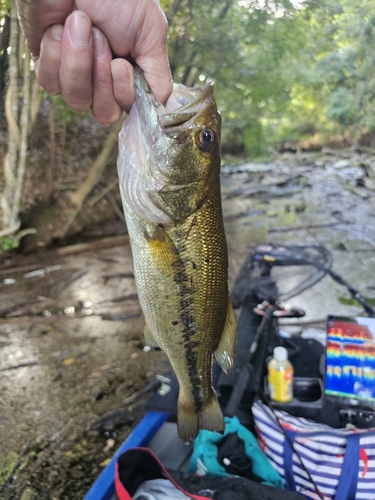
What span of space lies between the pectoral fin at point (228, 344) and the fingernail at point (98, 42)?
107 cm

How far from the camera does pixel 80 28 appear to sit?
1127 mm

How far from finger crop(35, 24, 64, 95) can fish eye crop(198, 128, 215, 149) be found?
54 centimetres

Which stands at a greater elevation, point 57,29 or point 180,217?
point 57,29

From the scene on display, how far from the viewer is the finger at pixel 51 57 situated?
3.86 feet

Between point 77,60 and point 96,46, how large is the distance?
0.28ft

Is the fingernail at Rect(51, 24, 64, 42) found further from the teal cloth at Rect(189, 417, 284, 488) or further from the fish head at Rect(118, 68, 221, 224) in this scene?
the teal cloth at Rect(189, 417, 284, 488)

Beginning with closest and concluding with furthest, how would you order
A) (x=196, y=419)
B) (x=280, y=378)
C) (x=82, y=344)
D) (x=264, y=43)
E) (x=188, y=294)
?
(x=188, y=294), (x=196, y=419), (x=280, y=378), (x=82, y=344), (x=264, y=43)

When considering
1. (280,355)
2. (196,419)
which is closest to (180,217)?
(196,419)

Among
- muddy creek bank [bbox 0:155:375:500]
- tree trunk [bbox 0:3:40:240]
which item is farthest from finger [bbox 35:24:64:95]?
tree trunk [bbox 0:3:40:240]

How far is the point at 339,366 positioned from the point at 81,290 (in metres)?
4.31

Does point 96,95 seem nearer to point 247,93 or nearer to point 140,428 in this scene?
point 140,428

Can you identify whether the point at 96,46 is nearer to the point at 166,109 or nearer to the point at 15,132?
the point at 166,109

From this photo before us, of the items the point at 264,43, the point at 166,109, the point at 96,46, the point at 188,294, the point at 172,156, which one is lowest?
the point at 188,294

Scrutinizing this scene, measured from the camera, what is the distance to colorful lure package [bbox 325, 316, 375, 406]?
2107mm
